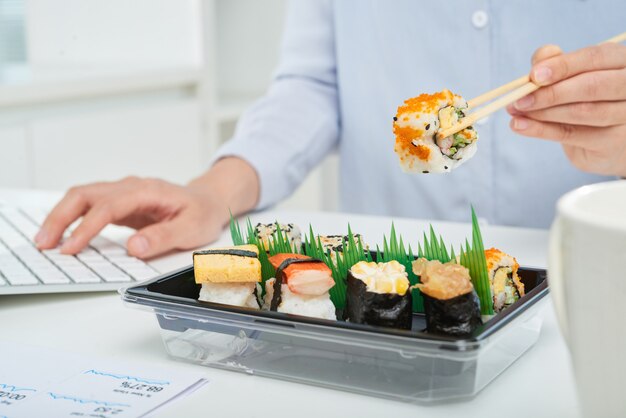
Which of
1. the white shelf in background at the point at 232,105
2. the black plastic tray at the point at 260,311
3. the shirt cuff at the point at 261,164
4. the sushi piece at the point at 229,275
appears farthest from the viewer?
the white shelf in background at the point at 232,105

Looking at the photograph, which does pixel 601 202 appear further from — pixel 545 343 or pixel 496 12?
pixel 496 12

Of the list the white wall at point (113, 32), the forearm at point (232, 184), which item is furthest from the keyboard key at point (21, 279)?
the white wall at point (113, 32)

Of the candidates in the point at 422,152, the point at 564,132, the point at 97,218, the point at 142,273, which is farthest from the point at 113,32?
the point at 422,152

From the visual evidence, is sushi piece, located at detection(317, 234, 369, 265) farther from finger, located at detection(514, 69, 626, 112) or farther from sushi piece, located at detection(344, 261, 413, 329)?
finger, located at detection(514, 69, 626, 112)

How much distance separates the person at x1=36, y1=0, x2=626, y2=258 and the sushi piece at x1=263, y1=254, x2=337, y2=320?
1.19 feet

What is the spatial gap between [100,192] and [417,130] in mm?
501

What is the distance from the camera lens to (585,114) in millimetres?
867

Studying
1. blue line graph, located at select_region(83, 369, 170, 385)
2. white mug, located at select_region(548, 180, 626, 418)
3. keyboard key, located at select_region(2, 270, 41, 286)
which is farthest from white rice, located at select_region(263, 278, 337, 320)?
keyboard key, located at select_region(2, 270, 41, 286)

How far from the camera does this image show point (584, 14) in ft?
3.90

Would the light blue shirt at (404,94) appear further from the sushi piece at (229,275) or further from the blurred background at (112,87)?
the blurred background at (112,87)

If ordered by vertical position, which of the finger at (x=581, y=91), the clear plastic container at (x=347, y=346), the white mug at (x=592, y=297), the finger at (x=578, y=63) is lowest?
the clear plastic container at (x=347, y=346)

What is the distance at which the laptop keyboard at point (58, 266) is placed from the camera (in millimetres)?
823

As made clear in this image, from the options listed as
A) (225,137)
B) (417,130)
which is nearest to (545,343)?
(417,130)

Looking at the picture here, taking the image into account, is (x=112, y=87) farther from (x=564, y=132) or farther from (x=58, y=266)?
(x=564, y=132)
